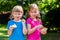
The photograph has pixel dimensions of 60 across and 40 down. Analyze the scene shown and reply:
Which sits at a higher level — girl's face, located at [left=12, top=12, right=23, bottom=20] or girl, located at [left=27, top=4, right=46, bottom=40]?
girl's face, located at [left=12, top=12, right=23, bottom=20]

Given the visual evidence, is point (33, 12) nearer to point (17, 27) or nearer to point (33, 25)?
point (33, 25)

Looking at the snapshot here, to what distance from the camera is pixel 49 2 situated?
14914 mm

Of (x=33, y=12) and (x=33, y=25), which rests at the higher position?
(x=33, y=12)

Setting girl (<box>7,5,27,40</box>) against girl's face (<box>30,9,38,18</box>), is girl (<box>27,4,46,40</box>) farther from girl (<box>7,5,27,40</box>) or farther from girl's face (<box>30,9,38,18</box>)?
girl (<box>7,5,27,40</box>)

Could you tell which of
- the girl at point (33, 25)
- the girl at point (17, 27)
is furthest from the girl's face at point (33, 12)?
the girl at point (17, 27)

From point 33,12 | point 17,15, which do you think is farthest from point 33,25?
point 17,15

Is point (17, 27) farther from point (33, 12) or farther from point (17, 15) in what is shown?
point (33, 12)

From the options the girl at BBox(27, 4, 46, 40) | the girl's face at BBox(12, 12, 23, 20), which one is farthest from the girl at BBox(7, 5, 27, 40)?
the girl at BBox(27, 4, 46, 40)

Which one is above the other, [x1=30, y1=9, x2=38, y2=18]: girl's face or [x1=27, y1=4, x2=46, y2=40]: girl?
[x1=30, y1=9, x2=38, y2=18]: girl's face

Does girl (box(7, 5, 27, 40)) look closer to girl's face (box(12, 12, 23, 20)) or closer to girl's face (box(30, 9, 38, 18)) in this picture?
→ girl's face (box(12, 12, 23, 20))

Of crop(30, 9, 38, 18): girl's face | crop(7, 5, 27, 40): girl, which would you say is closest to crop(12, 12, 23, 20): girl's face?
crop(7, 5, 27, 40): girl

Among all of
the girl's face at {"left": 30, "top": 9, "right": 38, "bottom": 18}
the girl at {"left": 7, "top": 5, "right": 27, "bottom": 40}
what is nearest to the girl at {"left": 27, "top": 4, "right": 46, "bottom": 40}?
the girl's face at {"left": 30, "top": 9, "right": 38, "bottom": 18}

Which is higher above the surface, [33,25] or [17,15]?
[17,15]

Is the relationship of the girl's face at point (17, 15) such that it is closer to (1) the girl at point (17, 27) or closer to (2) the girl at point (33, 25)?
(1) the girl at point (17, 27)
